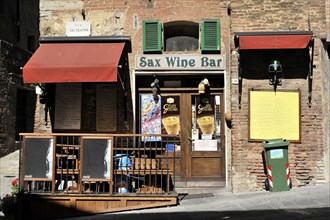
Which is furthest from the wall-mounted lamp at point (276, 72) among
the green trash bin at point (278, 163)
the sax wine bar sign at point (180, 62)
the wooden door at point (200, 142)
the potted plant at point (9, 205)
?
the potted plant at point (9, 205)

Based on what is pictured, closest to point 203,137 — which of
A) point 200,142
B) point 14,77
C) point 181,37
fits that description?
point 200,142

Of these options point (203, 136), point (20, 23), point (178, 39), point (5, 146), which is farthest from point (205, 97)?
point (20, 23)

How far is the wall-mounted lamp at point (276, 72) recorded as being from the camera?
32.0 ft

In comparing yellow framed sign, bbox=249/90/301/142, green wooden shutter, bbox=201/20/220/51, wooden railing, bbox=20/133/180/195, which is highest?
green wooden shutter, bbox=201/20/220/51

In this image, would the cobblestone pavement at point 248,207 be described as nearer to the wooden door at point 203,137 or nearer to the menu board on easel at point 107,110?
the wooden door at point 203,137

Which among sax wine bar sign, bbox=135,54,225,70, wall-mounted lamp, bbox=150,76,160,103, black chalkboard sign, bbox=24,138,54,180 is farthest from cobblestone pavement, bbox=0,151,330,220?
sax wine bar sign, bbox=135,54,225,70

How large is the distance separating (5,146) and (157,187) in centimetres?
850

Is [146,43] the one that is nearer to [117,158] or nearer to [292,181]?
[117,158]

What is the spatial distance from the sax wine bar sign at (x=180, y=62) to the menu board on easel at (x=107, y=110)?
A: 969 mm

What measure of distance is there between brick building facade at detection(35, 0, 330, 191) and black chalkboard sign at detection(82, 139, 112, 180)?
2.54 m

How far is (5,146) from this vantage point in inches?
596

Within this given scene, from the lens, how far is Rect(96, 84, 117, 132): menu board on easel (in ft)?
33.2

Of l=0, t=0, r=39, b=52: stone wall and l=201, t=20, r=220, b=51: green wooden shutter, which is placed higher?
l=0, t=0, r=39, b=52: stone wall

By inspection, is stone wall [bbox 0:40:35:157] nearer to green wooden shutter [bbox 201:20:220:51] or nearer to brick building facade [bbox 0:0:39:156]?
brick building facade [bbox 0:0:39:156]
